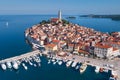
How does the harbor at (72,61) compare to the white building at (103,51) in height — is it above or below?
below

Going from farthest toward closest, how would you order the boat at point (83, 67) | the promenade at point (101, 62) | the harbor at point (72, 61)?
the harbor at point (72, 61) → the promenade at point (101, 62) → the boat at point (83, 67)

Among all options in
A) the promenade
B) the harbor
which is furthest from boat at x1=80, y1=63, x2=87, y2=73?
the promenade

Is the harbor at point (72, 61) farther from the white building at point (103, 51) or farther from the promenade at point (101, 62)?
the white building at point (103, 51)

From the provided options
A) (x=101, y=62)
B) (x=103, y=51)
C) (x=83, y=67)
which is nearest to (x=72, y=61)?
(x=83, y=67)

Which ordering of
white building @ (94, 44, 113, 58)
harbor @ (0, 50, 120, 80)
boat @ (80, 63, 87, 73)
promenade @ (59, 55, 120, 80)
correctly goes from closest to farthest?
1. boat @ (80, 63, 87, 73)
2. promenade @ (59, 55, 120, 80)
3. harbor @ (0, 50, 120, 80)
4. white building @ (94, 44, 113, 58)

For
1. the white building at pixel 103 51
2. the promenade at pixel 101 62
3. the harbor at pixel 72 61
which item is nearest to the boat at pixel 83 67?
the harbor at pixel 72 61

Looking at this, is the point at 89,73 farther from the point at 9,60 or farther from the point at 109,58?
the point at 9,60

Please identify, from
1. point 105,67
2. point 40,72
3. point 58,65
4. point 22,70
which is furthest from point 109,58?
point 22,70

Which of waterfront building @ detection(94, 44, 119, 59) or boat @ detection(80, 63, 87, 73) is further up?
waterfront building @ detection(94, 44, 119, 59)

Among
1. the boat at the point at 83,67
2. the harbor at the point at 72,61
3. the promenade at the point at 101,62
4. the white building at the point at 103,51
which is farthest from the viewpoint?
the white building at the point at 103,51

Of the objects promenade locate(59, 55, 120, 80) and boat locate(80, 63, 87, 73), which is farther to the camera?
promenade locate(59, 55, 120, 80)

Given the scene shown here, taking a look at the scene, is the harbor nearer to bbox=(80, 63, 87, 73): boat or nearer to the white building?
bbox=(80, 63, 87, 73): boat
